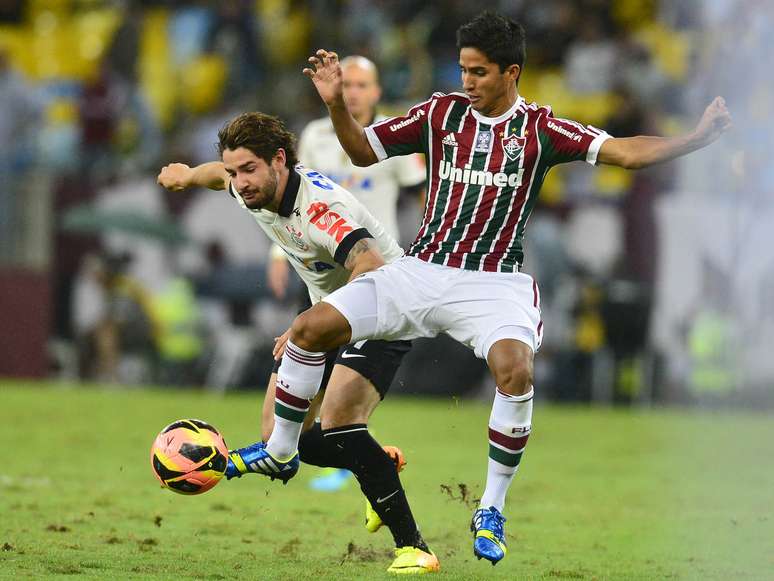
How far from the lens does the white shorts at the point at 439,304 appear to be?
5.86m

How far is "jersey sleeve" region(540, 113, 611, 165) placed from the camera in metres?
5.83

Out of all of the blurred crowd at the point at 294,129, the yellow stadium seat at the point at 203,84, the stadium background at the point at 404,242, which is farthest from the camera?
the yellow stadium seat at the point at 203,84

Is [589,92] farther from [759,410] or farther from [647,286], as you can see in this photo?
[759,410]

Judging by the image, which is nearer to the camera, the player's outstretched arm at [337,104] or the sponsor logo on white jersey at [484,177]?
the player's outstretched arm at [337,104]

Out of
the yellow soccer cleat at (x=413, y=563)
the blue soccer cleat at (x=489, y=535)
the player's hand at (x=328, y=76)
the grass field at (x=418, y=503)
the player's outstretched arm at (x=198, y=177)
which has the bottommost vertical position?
the grass field at (x=418, y=503)

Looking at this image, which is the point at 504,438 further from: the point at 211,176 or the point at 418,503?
the point at 418,503

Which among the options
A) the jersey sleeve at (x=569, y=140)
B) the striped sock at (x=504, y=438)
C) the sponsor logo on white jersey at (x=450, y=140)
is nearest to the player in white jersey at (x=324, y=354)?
the striped sock at (x=504, y=438)

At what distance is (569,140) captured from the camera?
5867 millimetres

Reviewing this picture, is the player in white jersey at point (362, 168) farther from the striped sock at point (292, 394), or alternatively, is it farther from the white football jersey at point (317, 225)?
the striped sock at point (292, 394)

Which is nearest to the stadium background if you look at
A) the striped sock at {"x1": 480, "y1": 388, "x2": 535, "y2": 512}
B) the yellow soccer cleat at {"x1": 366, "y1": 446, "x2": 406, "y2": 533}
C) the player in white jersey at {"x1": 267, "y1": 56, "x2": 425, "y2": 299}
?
the yellow soccer cleat at {"x1": 366, "y1": 446, "x2": 406, "y2": 533}

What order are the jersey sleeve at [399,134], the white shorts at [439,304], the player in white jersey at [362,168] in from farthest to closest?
the player in white jersey at [362,168], the jersey sleeve at [399,134], the white shorts at [439,304]

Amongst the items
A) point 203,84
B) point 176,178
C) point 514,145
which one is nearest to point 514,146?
point 514,145

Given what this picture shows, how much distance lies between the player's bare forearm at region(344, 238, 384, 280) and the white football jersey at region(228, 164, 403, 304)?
0.08ft

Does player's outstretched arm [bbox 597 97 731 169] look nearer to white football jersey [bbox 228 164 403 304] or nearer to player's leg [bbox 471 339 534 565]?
player's leg [bbox 471 339 534 565]
